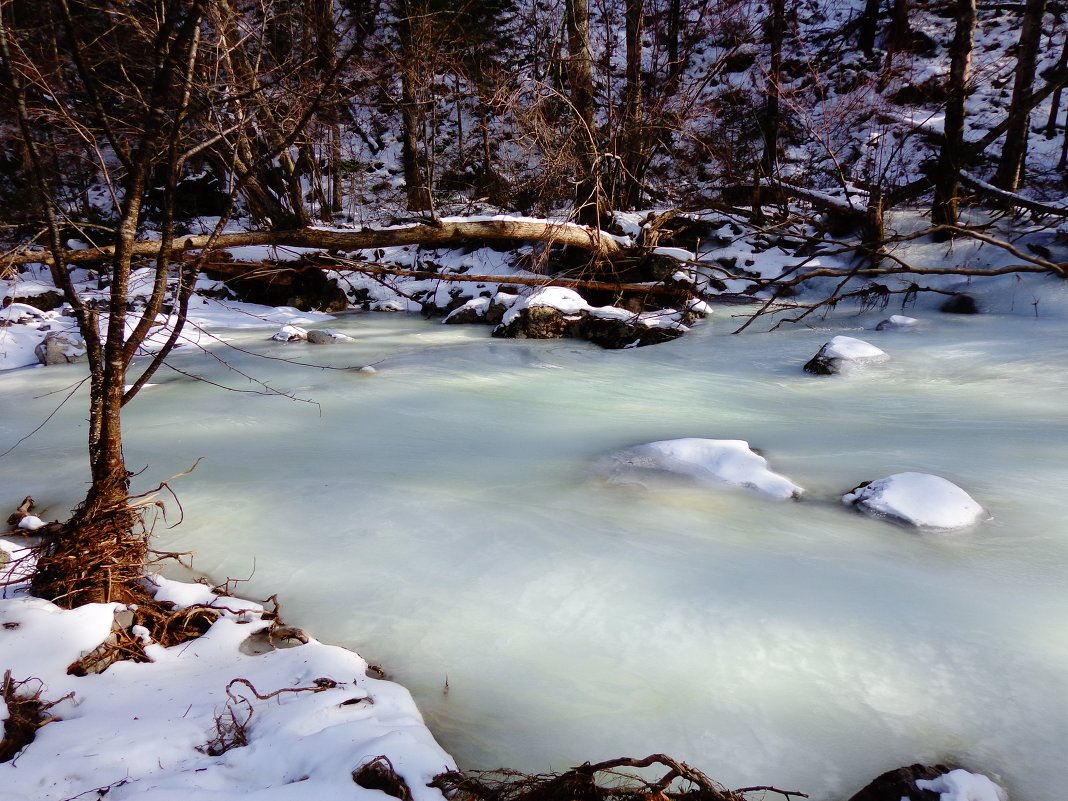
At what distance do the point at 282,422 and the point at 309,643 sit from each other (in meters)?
3.15

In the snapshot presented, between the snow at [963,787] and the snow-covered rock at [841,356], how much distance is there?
4.87 metres

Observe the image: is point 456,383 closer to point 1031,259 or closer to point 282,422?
point 282,422

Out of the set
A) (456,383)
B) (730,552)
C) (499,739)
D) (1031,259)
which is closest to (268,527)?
(499,739)

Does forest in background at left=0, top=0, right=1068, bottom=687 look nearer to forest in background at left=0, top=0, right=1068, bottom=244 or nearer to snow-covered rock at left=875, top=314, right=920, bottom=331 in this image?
forest in background at left=0, top=0, right=1068, bottom=244

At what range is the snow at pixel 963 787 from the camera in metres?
1.62

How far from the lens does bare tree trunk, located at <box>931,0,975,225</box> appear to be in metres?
8.70

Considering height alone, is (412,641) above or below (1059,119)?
below

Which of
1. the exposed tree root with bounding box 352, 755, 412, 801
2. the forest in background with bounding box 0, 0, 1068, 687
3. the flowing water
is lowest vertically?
the flowing water

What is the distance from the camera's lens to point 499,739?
196 cm

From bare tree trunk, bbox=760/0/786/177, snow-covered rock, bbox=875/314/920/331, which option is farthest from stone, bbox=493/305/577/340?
bare tree trunk, bbox=760/0/786/177

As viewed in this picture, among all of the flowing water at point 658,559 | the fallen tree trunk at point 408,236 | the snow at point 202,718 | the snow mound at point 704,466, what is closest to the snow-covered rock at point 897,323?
the flowing water at point 658,559

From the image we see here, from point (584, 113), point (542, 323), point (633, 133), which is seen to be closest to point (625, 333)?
point (542, 323)

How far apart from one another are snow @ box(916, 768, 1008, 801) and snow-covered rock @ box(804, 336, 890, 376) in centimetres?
487

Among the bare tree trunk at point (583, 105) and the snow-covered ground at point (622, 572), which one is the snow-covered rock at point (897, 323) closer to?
the snow-covered ground at point (622, 572)
